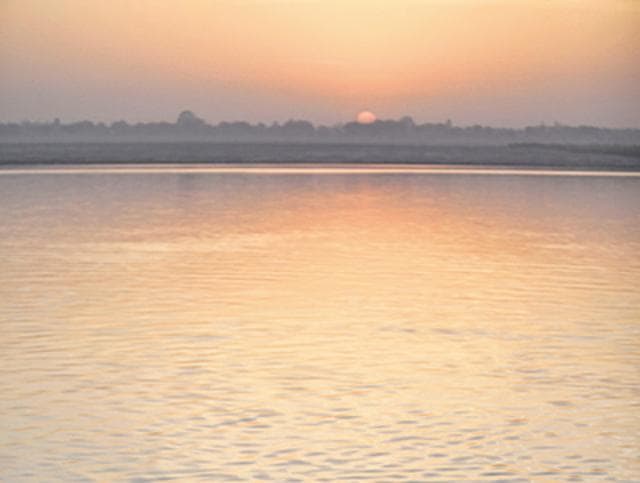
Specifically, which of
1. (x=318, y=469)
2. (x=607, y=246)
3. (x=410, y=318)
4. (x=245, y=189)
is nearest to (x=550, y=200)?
(x=245, y=189)

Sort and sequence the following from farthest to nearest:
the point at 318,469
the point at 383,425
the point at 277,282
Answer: the point at 277,282 → the point at 383,425 → the point at 318,469

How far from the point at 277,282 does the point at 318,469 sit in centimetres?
901

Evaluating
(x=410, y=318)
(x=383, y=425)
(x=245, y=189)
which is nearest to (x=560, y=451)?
(x=383, y=425)

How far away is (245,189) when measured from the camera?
142ft

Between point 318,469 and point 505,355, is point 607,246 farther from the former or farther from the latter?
point 318,469

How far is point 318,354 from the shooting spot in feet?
35.6

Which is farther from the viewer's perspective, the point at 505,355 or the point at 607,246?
the point at 607,246

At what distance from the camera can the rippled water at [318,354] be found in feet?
24.5

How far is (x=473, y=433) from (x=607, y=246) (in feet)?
47.4

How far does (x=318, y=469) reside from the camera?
7.10 meters

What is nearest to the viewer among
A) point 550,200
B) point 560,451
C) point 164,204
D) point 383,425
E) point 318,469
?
point 318,469

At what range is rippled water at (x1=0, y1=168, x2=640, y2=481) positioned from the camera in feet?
24.5

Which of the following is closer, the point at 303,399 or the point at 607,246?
the point at 303,399

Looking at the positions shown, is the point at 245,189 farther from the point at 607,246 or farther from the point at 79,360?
the point at 79,360
